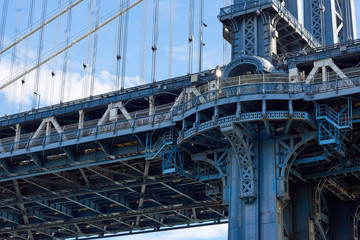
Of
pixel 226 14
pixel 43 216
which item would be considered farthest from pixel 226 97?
pixel 43 216

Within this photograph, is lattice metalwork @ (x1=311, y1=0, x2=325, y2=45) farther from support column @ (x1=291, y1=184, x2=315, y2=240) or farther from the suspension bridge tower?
support column @ (x1=291, y1=184, x2=315, y2=240)

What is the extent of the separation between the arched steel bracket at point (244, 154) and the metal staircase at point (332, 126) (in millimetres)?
5557

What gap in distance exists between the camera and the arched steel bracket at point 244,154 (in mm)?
53781

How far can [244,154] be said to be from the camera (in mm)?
54938

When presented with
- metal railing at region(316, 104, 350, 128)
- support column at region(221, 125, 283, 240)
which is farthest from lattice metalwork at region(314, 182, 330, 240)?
metal railing at region(316, 104, 350, 128)

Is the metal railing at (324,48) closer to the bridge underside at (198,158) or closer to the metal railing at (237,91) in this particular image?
the bridge underside at (198,158)

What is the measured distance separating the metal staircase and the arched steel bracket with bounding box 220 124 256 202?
556cm

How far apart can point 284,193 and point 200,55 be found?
19108 millimetres

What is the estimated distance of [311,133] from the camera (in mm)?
54875

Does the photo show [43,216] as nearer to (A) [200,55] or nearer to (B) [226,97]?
(A) [200,55]

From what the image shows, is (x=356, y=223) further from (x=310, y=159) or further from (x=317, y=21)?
(x=317, y=21)

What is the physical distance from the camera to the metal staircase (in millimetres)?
52438

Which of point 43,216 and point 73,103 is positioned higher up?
point 73,103

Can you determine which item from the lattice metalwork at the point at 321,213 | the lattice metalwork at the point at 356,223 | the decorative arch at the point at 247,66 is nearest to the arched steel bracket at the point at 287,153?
the decorative arch at the point at 247,66
